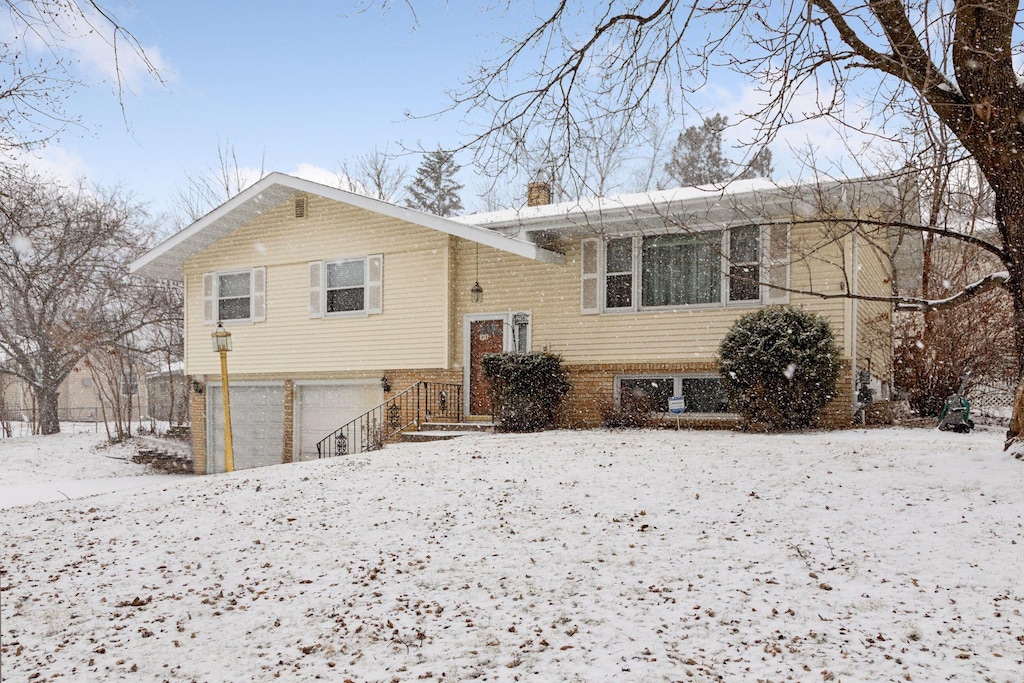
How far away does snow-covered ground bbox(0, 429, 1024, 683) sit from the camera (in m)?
4.20

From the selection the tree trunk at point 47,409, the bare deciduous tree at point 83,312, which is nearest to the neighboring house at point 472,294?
the bare deciduous tree at point 83,312

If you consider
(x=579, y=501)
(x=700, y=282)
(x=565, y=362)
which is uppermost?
(x=700, y=282)

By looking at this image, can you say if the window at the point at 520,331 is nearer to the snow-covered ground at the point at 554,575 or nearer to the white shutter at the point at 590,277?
the white shutter at the point at 590,277

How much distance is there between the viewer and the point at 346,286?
1525cm

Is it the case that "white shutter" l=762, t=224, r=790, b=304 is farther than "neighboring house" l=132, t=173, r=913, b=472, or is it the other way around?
"neighboring house" l=132, t=173, r=913, b=472

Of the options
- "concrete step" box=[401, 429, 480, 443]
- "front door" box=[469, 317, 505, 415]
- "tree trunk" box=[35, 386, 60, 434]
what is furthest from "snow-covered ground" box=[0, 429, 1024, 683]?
"tree trunk" box=[35, 386, 60, 434]

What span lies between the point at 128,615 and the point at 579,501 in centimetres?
384

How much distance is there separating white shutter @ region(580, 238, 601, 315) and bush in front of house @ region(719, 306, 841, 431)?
2816 mm

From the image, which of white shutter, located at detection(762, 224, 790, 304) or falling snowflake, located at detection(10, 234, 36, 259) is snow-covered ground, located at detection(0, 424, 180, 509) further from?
white shutter, located at detection(762, 224, 790, 304)

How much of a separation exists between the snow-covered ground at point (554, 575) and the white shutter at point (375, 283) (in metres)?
6.64

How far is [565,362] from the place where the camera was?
13.3 m

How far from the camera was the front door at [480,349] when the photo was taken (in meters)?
14.1

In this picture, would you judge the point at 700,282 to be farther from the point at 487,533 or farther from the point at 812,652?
the point at 812,652

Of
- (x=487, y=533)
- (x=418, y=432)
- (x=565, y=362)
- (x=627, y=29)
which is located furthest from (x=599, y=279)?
(x=487, y=533)
